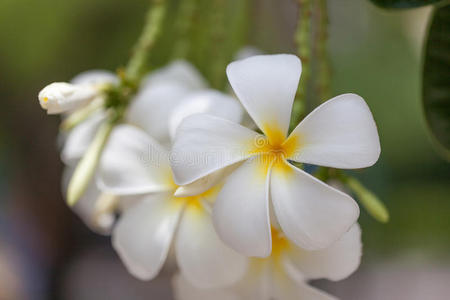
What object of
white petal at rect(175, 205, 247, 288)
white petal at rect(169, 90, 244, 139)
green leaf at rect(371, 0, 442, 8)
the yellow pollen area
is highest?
green leaf at rect(371, 0, 442, 8)

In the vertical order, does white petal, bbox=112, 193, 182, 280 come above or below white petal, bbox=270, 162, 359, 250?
below

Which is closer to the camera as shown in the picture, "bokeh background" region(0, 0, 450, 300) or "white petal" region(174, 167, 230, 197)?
"white petal" region(174, 167, 230, 197)

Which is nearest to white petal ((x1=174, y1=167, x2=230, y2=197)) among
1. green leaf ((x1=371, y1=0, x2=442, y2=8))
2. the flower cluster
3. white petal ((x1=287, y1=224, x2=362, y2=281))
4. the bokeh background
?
the flower cluster

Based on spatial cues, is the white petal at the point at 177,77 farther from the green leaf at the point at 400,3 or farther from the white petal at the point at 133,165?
the green leaf at the point at 400,3

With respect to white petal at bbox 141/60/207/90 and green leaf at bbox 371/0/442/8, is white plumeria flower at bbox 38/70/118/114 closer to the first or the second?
white petal at bbox 141/60/207/90

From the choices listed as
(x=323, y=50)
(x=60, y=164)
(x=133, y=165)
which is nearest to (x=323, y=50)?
(x=323, y=50)

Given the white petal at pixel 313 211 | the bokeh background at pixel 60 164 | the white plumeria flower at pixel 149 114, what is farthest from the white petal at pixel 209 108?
the bokeh background at pixel 60 164

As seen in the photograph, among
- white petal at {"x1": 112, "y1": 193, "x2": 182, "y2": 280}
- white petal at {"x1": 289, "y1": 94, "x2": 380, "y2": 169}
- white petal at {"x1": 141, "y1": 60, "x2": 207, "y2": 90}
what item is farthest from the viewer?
white petal at {"x1": 141, "y1": 60, "x2": 207, "y2": 90}
